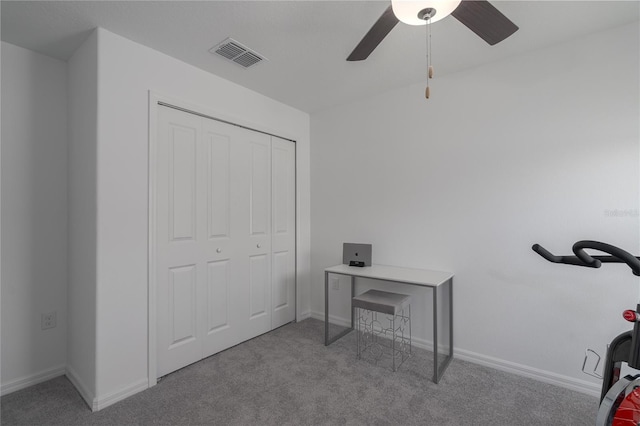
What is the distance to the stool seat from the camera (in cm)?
237

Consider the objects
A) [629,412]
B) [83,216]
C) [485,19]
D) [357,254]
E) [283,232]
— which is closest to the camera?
[629,412]

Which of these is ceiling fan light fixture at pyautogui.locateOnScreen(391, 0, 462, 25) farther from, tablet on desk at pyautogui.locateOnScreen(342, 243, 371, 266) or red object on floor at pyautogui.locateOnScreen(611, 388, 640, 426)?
tablet on desk at pyautogui.locateOnScreen(342, 243, 371, 266)

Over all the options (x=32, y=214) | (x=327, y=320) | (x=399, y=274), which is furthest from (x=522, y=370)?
(x=32, y=214)

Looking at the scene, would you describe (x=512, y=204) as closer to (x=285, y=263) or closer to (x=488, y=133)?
(x=488, y=133)

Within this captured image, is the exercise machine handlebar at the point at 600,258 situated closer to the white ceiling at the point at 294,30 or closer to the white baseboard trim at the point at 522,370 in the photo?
the white baseboard trim at the point at 522,370

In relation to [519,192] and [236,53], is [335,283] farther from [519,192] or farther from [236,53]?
[236,53]

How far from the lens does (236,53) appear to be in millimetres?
2246

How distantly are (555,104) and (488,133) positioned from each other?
0.45m

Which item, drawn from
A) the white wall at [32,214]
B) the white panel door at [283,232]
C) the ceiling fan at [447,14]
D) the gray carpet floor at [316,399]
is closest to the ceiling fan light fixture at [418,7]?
the ceiling fan at [447,14]

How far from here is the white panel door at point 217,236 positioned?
231 centimetres

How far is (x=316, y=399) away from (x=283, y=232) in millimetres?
1711


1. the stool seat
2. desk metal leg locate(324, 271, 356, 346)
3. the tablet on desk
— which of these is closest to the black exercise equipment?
the stool seat

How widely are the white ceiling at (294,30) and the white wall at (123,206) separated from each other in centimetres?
17

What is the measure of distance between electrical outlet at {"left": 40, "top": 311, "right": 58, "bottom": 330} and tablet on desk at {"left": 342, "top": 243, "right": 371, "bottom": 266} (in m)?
2.41
